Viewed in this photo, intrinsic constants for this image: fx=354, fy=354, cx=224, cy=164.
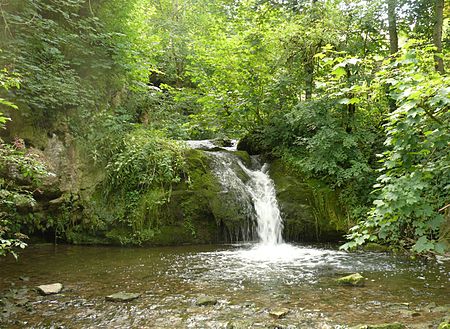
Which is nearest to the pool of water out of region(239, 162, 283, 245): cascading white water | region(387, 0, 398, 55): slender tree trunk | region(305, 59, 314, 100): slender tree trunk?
region(239, 162, 283, 245): cascading white water

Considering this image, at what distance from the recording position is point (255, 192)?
1019 centimetres

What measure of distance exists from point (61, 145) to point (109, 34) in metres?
3.10

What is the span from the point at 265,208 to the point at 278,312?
554 cm

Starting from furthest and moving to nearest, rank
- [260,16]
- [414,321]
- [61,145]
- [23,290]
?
[260,16], [61,145], [23,290], [414,321]

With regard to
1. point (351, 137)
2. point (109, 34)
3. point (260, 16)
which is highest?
point (260, 16)

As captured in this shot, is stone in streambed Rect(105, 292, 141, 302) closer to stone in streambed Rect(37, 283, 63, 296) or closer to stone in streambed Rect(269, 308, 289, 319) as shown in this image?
stone in streambed Rect(37, 283, 63, 296)

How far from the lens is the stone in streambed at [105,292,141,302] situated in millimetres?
4883

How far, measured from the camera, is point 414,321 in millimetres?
4043

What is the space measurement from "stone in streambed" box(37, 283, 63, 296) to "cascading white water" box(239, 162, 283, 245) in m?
5.25

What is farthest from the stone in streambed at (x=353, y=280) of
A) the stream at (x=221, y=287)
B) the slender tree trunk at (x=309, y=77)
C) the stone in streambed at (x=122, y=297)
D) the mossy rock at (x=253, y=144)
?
the slender tree trunk at (x=309, y=77)

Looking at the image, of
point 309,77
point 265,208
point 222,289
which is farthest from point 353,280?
point 309,77

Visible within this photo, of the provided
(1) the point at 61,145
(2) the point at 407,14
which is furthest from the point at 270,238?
(2) the point at 407,14

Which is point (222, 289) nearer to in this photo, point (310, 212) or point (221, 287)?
point (221, 287)

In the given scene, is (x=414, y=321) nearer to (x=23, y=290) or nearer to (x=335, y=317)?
(x=335, y=317)
